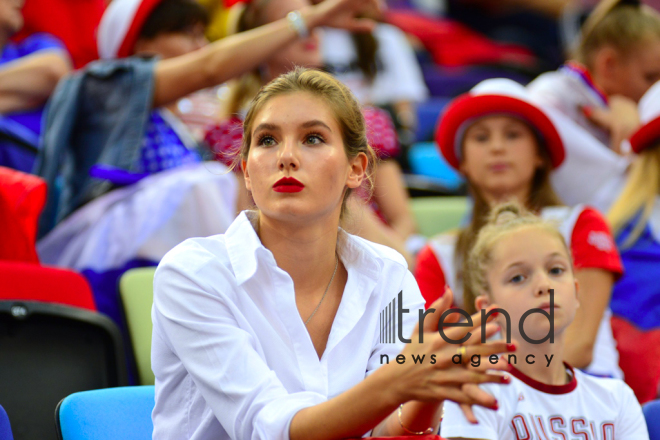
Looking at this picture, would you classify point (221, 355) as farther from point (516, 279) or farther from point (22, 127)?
point (22, 127)

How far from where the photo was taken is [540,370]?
71.8 inches

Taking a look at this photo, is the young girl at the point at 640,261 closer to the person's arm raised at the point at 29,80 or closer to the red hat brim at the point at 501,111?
the red hat brim at the point at 501,111

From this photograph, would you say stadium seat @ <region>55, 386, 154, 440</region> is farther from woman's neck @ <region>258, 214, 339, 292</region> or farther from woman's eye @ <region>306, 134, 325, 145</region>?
woman's eye @ <region>306, 134, 325, 145</region>

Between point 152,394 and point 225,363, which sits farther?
point 152,394

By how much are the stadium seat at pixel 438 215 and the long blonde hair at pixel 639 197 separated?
31.2 inches

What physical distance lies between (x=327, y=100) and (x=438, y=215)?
78.4 inches

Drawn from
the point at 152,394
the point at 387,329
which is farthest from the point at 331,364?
the point at 152,394

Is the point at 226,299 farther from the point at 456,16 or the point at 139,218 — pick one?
the point at 456,16

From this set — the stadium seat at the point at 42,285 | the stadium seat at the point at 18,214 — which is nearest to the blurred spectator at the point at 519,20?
the stadium seat at the point at 18,214

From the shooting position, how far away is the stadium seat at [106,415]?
5.03 ft

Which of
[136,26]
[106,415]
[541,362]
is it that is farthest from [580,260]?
[136,26]

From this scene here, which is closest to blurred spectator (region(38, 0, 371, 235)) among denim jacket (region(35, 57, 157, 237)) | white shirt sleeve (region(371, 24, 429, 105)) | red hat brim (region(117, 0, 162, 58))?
denim jacket (region(35, 57, 157, 237))

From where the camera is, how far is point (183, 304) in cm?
142

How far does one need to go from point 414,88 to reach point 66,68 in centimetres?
232
